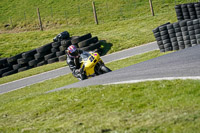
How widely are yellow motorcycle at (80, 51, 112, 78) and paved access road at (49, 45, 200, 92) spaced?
1623 millimetres

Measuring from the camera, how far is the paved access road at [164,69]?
8180 mm

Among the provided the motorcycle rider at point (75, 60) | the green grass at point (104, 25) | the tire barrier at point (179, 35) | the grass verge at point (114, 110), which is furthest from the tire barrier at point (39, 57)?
the grass verge at point (114, 110)

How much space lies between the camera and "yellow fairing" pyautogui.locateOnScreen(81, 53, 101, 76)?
464 inches

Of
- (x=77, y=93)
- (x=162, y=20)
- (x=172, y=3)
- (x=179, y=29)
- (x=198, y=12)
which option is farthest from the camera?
(x=172, y=3)

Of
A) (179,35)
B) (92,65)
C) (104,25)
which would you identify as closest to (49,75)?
(92,65)

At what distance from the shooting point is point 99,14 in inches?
1431

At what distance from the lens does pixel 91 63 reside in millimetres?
11820

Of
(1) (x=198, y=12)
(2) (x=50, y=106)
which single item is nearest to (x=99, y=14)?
(1) (x=198, y=12)

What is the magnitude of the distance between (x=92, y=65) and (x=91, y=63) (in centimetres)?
8

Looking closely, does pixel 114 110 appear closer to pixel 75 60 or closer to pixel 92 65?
pixel 92 65

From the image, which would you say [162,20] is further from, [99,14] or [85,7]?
[85,7]

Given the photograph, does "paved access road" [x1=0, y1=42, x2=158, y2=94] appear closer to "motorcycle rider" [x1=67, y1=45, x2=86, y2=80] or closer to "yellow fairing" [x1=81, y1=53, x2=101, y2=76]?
"motorcycle rider" [x1=67, y1=45, x2=86, y2=80]

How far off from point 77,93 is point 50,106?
0.87m

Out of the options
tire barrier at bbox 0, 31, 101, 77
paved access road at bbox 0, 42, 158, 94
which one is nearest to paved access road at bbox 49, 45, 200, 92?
paved access road at bbox 0, 42, 158, 94
